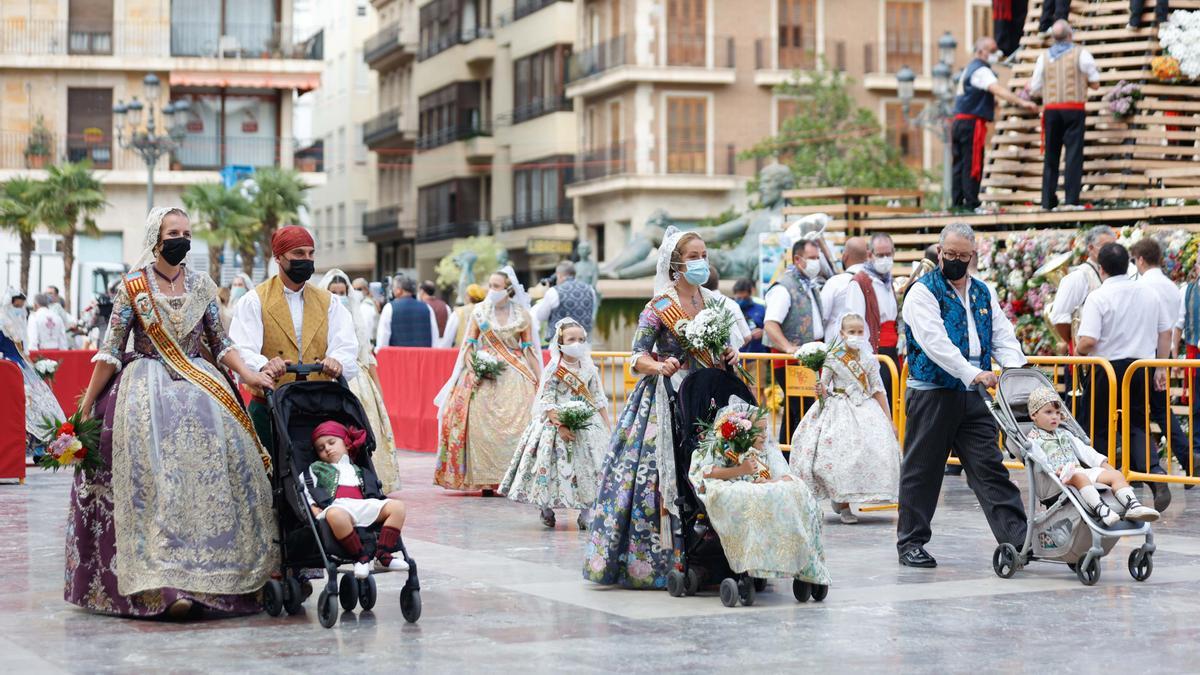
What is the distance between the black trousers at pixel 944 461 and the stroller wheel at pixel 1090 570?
0.50 m

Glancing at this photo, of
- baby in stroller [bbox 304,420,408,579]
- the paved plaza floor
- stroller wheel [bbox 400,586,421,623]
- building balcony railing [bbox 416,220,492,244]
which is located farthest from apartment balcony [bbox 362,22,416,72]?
stroller wheel [bbox 400,586,421,623]

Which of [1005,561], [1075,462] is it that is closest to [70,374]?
[1005,561]

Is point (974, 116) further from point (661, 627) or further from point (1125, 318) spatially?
point (661, 627)

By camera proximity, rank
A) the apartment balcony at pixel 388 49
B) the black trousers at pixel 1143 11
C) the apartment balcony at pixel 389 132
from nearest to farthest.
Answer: the black trousers at pixel 1143 11 → the apartment balcony at pixel 388 49 → the apartment balcony at pixel 389 132

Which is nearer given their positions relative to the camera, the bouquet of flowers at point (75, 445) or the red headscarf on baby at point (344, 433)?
the bouquet of flowers at point (75, 445)

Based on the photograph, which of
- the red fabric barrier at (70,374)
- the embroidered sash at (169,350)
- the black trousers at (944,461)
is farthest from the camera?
the red fabric barrier at (70,374)

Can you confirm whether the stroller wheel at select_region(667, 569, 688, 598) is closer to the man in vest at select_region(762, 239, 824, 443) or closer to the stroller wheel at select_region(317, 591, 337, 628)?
the stroller wheel at select_region(317, 591, 337, 628)

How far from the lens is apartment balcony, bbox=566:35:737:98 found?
5659 cm

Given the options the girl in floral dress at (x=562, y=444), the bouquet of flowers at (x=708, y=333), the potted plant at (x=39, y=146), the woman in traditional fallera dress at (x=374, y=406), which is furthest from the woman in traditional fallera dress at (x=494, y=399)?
the potted plant at (x=39, y=146)

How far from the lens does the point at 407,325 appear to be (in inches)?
922

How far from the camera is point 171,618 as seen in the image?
941 cm

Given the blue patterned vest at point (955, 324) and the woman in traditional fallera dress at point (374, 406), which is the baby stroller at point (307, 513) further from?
the woman in traditional fallera dress at point (374, 406)

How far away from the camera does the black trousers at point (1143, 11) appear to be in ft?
75.5

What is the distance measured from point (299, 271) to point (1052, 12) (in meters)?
16.2
